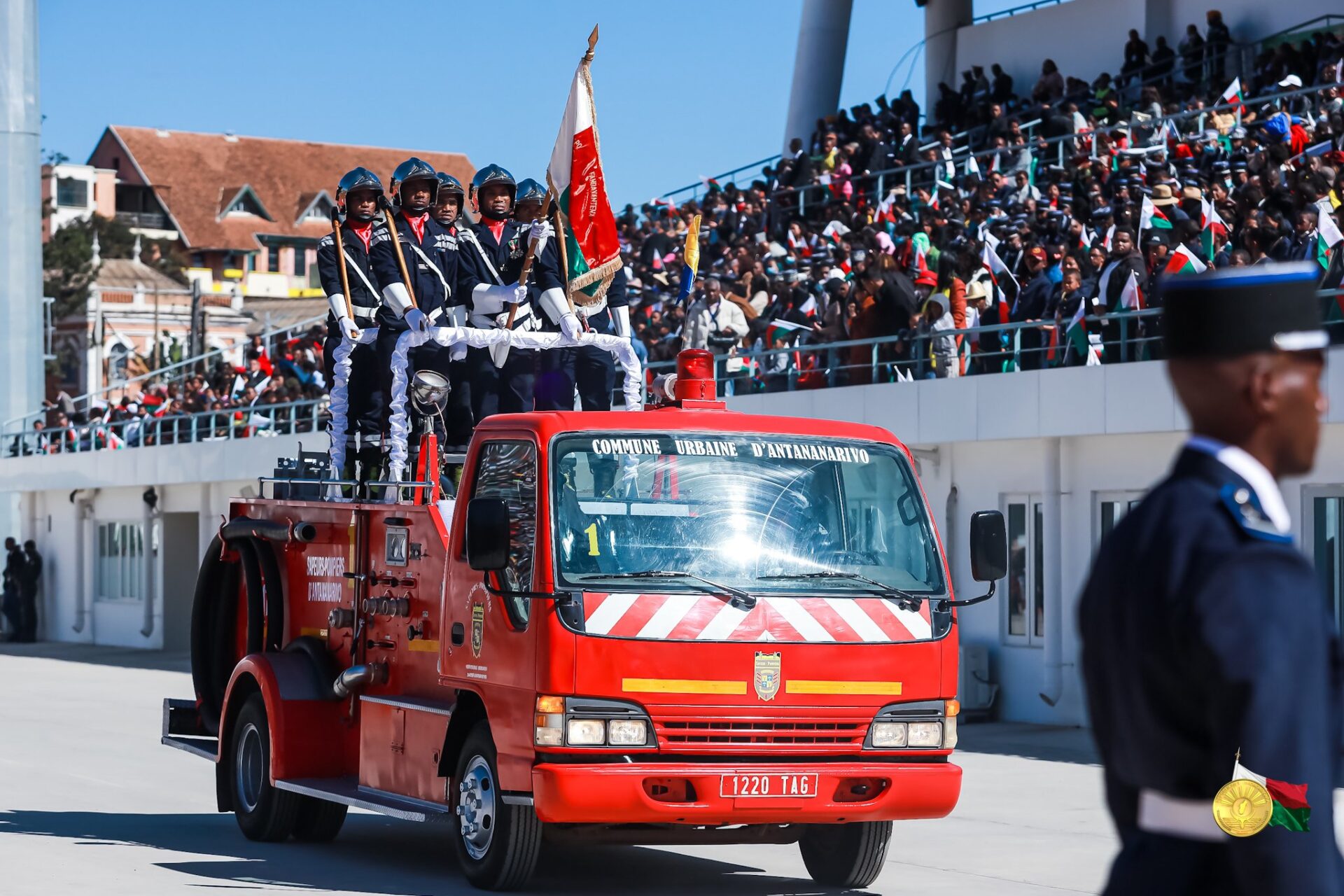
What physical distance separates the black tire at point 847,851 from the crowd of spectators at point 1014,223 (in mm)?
6394

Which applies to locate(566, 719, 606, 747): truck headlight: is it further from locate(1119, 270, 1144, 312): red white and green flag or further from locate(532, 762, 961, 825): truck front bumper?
locate(1119, 270, 1144, 312): red white and green flag

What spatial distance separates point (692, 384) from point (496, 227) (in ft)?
10.9

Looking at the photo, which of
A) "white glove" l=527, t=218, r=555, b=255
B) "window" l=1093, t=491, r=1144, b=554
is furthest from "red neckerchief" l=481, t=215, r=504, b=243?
"window" l=1093, t=491, r=1144, b=554

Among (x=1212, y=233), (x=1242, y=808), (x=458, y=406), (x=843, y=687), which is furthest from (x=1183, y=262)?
(x=1242, y=808)

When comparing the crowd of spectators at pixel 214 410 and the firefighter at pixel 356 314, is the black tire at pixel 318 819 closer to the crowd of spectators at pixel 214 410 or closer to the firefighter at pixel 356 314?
the firefighter at pixel 356 314

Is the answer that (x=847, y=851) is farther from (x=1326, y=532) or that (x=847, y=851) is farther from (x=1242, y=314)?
(x=1326, y=532)

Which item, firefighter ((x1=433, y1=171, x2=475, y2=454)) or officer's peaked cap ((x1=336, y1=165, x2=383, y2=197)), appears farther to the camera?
officer's peaked cap ((x1=336, y1=165, x2=383, y2=197))

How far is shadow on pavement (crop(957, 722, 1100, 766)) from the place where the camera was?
61.3 ft

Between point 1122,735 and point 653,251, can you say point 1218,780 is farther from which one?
point 653,251

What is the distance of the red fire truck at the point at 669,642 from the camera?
9805mm

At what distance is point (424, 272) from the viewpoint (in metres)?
14.2

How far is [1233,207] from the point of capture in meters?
20.3

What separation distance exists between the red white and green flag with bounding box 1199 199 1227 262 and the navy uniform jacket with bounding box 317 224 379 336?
8058 mm

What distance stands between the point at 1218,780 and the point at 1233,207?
1782 centimetres
